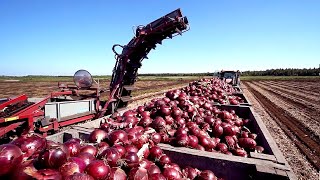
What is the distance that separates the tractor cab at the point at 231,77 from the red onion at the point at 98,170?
18.1 metres

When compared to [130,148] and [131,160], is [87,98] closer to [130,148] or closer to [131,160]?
[130,148]

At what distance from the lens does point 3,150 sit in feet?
5.06

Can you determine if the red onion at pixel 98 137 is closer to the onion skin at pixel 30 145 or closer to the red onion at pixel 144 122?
the onion skin at pixel 30 145

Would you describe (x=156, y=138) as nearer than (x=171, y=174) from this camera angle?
No

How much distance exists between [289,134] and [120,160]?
734 cm

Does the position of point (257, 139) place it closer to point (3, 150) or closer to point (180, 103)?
point (180, 103)

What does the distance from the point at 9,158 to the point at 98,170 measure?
569mm

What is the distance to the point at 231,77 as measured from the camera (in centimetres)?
2019

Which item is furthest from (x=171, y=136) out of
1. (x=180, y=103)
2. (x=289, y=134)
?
(x=289, y=134)

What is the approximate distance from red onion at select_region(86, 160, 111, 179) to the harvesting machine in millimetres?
3649

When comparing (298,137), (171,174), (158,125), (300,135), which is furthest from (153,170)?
(300,135)

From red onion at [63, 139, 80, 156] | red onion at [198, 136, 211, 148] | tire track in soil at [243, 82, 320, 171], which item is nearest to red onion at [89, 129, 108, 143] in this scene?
red onion at [63, 139, 80, 156]

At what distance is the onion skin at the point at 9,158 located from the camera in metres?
1.49

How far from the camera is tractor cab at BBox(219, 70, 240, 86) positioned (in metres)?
19.0
